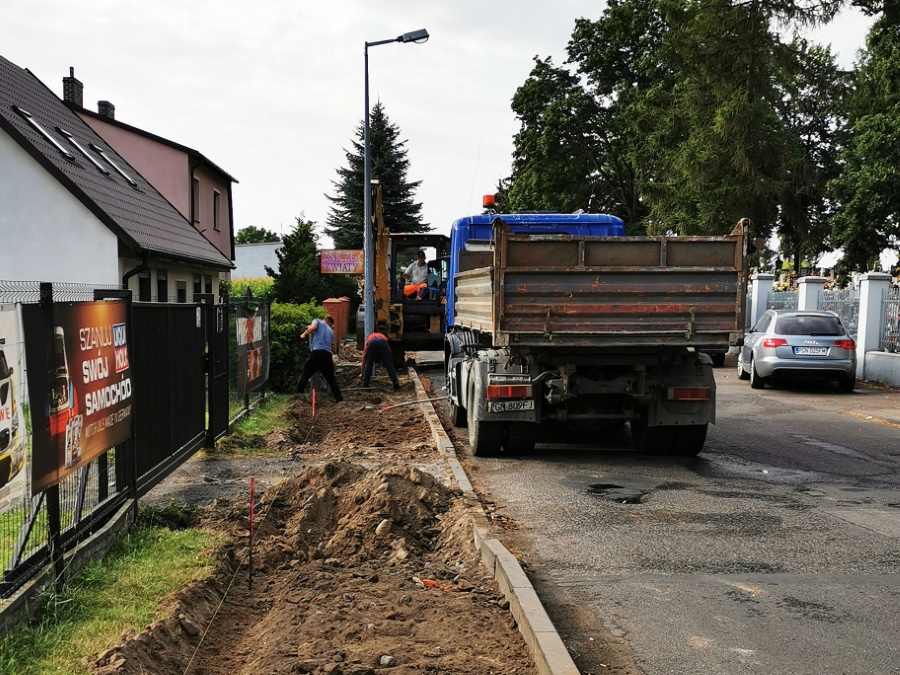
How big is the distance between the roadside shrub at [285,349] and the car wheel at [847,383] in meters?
10.5

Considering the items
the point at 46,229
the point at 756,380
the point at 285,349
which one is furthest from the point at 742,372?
the point at 46,229

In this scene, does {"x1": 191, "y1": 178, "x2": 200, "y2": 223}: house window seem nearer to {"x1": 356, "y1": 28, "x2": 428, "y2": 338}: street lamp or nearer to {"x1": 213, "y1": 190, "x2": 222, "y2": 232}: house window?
{"x1": 213, "y1": 190, "x2": 222, "y2": 232}: house window

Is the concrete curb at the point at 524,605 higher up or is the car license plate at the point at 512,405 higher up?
the car license plate at the point at 512,405

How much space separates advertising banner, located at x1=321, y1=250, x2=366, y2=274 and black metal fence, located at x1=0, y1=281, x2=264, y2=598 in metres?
14.0

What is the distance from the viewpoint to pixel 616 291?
9.16 metres

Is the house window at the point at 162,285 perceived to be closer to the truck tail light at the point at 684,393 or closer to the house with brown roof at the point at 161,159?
the house with brown roof at the point at 161,159

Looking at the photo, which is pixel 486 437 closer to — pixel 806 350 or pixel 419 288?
pixel 806 350

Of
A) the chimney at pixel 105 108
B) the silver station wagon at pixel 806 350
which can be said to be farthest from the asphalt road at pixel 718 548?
the chimney at pixel 105 108

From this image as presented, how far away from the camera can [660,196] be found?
37156mm

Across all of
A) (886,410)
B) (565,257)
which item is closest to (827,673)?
(565,257)

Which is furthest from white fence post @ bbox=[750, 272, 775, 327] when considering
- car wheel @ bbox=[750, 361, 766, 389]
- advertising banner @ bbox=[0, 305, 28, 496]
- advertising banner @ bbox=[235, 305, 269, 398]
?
advertising banner @ bbox=[0, 305, 28, 496]

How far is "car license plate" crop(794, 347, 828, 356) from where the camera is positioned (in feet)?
57.3

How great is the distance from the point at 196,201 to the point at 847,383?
999 inches

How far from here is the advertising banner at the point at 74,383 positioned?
4.73m
